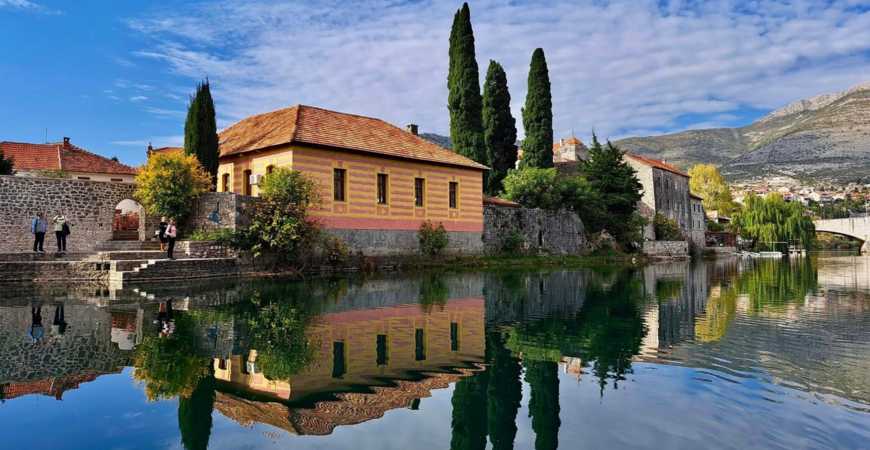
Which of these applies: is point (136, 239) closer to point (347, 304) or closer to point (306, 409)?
point (347, 304)

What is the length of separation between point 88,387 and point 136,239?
18062 millimetres

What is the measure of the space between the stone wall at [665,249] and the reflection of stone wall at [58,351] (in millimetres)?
35752

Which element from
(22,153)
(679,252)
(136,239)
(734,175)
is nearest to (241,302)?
(136,239)

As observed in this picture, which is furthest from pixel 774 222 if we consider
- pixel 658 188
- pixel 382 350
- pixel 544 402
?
pixel 544 402

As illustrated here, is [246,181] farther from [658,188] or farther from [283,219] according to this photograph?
[658,188]

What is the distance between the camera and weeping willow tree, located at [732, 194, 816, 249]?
193 feet

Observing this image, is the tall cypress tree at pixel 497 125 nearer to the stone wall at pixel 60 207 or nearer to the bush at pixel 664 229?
the bush at pixel 664 229

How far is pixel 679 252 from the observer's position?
42562mm

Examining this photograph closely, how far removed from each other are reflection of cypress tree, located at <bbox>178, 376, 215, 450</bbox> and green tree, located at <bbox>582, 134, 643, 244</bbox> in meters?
33.8

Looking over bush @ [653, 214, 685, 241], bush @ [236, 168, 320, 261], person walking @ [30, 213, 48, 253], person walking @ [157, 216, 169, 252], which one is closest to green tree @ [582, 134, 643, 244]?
bush @ [653, 214, 685, 241]

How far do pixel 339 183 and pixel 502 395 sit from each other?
2005cm

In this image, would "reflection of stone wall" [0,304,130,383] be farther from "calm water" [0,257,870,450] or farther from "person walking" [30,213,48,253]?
"person walking" [30,213,48,253]

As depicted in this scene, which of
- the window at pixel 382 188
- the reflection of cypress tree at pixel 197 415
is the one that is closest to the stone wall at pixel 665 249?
the window at pixel 382 188

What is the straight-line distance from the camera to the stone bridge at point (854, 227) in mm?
69125
